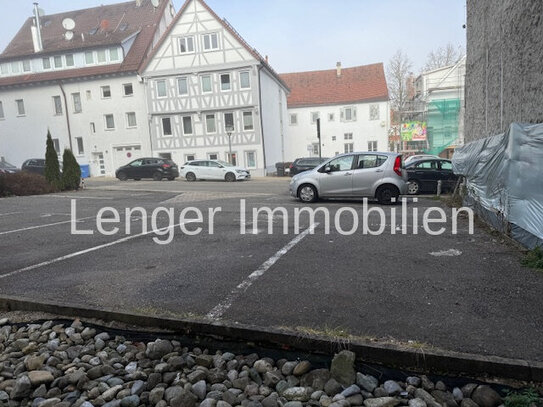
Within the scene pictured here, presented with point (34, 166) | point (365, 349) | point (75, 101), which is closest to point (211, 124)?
point (75, 101)

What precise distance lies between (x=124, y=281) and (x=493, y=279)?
4.65m

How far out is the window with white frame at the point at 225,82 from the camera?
32219 mm

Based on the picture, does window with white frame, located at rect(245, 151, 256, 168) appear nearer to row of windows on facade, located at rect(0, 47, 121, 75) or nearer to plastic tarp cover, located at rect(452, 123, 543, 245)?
row of windows on facade, located at rect(0, 47, 121, 75)

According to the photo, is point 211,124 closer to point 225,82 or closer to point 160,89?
point 225,82

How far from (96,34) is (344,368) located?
41499 mm

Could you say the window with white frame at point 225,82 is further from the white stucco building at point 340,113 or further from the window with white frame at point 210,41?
the white stucco building at point 340,113

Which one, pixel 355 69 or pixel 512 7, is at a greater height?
pixel 355 69

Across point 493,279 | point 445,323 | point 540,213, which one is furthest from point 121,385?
point 540,213

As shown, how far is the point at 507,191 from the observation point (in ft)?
22.7

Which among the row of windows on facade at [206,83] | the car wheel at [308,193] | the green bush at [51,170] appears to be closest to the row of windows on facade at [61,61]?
the row of windows on facade at [206,83]

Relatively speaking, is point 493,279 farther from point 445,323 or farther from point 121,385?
point 121,385

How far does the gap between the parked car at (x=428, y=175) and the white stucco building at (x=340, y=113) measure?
27595 millimetres

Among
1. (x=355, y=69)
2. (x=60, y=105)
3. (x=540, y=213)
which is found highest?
(x=355, y=69)

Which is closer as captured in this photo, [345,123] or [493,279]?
[493,279]
